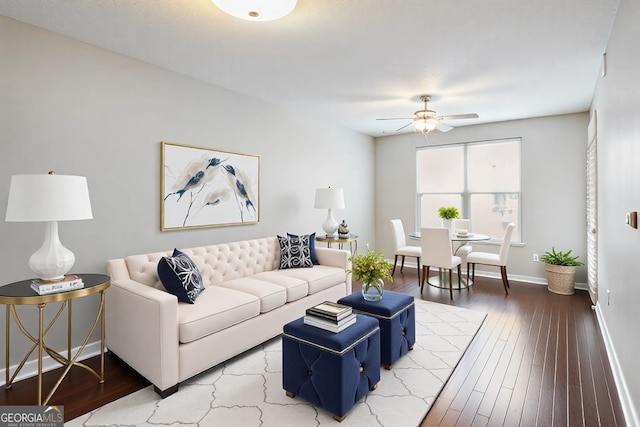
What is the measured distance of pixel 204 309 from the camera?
2543 millimetres

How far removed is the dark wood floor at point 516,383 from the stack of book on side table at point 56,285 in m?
0.75

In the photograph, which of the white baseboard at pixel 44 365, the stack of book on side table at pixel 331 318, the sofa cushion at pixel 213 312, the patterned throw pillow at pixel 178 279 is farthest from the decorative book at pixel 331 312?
the white baseboard at pixel 44 365

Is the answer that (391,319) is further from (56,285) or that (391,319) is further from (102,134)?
(102,134)

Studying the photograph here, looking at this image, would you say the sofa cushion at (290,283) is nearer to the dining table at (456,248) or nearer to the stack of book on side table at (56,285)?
the stack of book on side table at (56,285)

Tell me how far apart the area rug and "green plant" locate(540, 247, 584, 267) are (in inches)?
113

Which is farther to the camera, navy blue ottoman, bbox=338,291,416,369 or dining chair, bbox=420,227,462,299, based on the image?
dining chair, bbox=420,227,462,299

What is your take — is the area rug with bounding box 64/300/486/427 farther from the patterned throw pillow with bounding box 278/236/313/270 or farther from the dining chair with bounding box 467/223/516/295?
the dining chair with bounding box 467/223/516/295

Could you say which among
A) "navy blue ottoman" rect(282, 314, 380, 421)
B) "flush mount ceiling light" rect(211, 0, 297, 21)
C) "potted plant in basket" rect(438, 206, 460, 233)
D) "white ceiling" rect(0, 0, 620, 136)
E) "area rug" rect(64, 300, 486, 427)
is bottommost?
"area rug" rect(64, 300, 486, 427)

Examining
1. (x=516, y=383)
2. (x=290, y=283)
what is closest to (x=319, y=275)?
(x=290, y=283)

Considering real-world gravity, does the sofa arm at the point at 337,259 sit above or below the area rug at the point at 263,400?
above

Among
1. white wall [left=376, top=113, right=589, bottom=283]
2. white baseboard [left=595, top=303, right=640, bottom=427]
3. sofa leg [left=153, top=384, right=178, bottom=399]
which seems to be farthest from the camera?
white wall [left=376, top=113, right=589, bottom=283]

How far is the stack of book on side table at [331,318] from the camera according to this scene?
2135mm

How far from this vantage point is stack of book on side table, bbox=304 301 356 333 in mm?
2135

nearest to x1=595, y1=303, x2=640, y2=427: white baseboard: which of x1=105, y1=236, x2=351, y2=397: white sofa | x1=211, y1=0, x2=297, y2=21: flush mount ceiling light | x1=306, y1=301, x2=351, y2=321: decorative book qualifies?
x1=306, y1=301, x2=351, y2=321: decorative book
